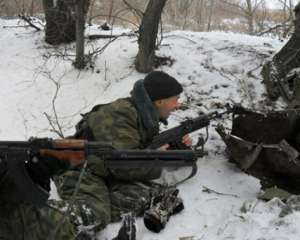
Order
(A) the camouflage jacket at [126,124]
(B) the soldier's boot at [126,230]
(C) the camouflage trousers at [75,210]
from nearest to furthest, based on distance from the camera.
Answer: (C) the camouflage trousers at [75,210], (B) the soldier's boot at [126,230], (A) the camouflage jacket at [126,124]

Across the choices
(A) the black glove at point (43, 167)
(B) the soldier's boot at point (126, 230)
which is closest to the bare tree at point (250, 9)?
(B) the soldier's boot at point (126, 230)

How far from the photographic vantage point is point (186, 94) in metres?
4.86

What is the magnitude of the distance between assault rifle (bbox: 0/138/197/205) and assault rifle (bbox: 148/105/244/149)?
101 centimetres

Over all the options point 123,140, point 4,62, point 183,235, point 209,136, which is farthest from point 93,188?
point 4,62

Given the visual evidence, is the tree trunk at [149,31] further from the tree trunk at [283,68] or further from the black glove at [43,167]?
the black glove at [43,167]

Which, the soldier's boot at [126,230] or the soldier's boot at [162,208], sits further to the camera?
the soldier's boot at [162,208]

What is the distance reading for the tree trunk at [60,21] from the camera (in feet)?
20.3

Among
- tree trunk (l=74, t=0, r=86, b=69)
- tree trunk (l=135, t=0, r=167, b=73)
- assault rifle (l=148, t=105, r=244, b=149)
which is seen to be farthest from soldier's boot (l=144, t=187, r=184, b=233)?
tree trunk (l=74, t=0, r=86, b=69)

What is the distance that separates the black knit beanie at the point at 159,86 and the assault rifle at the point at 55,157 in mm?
948

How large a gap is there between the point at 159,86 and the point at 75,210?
1008 mm

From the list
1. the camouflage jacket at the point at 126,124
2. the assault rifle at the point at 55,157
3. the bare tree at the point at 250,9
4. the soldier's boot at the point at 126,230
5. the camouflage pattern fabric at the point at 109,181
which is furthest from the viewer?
the bare tree at the point at 250,9

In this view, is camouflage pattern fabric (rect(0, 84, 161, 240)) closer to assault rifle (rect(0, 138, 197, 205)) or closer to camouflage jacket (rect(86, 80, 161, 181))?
camouflage jacket (rect(86, 80, 161, 181))

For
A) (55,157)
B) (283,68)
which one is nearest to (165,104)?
(55,157)

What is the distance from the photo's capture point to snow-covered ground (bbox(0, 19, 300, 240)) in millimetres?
3119
